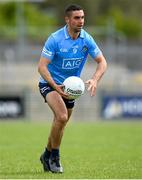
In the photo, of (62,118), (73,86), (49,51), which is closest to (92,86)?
(73,86)

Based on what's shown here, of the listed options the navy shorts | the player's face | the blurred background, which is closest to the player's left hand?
the navy shorts

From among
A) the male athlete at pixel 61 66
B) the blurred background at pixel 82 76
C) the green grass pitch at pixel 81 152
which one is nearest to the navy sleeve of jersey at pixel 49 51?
the male athlete at pixel 61 66

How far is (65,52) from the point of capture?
1226cm

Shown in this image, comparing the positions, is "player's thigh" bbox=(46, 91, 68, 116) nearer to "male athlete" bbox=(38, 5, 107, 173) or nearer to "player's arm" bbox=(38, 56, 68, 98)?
"male athlete" bbox=(38, 5, 107, 173)

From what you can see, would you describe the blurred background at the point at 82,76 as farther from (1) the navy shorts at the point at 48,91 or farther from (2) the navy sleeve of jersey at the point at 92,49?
(2) the navy sleeve of jersey at the point at 92,49

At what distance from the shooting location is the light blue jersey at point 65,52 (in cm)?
1220

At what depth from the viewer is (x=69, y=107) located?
12.6m

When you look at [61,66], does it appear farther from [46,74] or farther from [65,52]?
[46,74]

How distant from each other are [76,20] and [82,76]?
2759 centimetres

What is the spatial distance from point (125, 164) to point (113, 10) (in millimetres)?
53807

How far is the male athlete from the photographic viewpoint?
39.8 feet

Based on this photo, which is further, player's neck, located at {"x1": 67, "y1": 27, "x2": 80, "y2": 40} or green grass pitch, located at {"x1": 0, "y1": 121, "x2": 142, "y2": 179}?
player's neck, located at {"x1": 67, "y1": 27, "x2": 80, "y2": 40}

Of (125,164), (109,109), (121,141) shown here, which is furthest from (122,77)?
(125,164)

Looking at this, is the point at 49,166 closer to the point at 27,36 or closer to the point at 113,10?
the point at 27,36
